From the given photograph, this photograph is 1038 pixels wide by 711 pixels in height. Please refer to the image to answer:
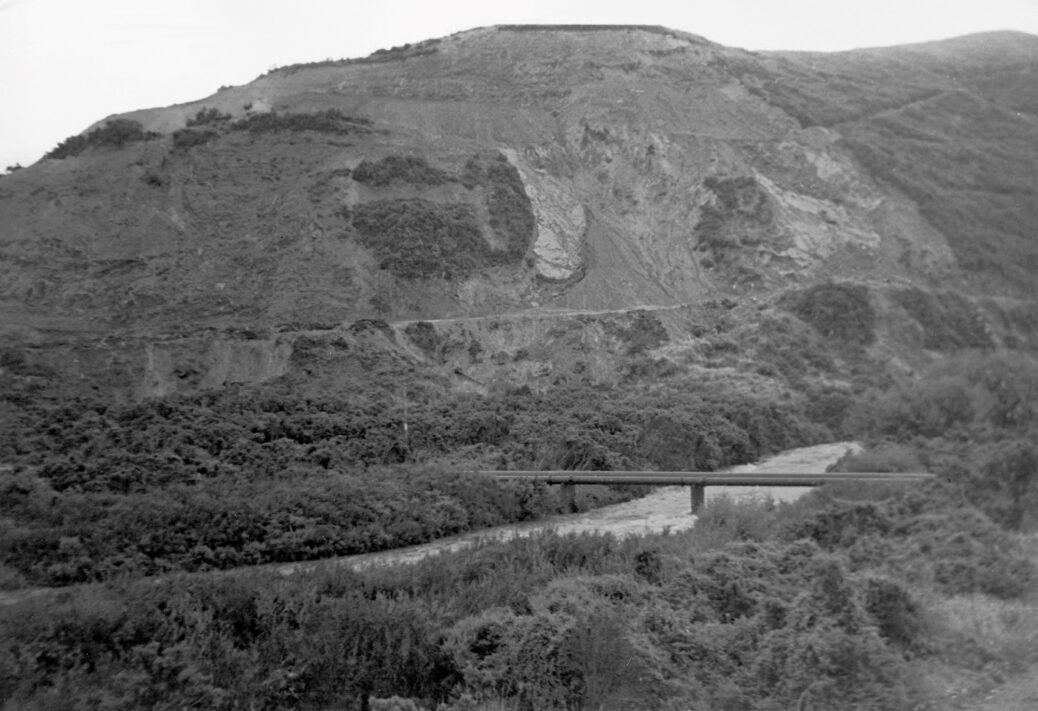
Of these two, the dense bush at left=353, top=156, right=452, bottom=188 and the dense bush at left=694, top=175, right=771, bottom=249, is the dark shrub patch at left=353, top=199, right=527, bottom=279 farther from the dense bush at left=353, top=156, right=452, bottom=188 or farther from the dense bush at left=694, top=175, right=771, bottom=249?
the dense bush at left=694, top=175, right=771, bottom=249

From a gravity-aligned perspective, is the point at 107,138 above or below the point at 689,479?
above

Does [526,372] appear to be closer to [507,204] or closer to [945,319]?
[507,204]

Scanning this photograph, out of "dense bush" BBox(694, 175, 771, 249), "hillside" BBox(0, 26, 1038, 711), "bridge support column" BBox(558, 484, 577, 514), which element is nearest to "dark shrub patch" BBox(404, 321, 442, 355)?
"hillside" BBox(0, 26, 1038, 711)

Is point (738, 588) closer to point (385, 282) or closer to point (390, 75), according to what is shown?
point (385, 282)

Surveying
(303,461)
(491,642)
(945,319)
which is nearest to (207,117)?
(303,461)

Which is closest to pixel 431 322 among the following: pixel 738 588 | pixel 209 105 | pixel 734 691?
pixel 209 105

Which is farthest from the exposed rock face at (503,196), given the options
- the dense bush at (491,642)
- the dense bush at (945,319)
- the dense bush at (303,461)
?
the dense bush at (491,642)
